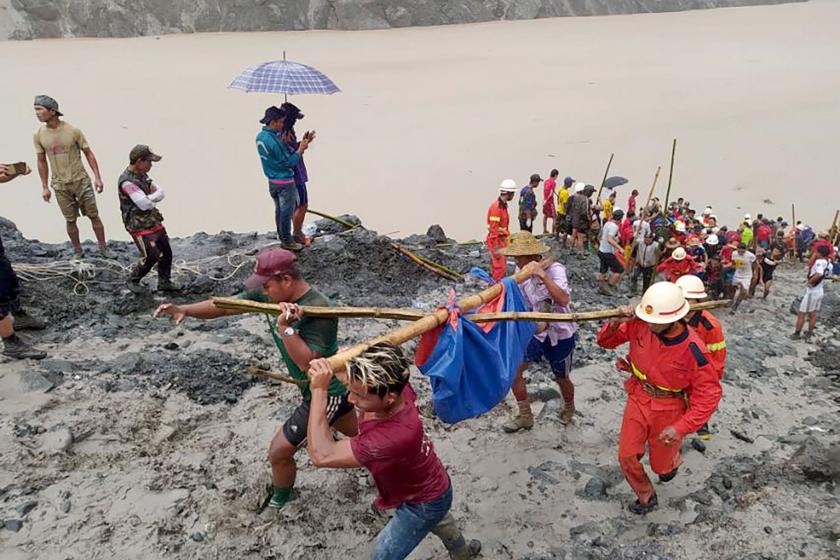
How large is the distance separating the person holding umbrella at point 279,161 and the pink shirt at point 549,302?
3.37 meters

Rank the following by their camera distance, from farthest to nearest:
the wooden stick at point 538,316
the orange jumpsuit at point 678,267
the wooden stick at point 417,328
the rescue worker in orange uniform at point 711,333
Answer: the orange jumpsuit at point 678,267 → the rescue worker in orange uniform at point 711,333 → the wooden stick at point 538,316 → the wooden stick at point 417,328

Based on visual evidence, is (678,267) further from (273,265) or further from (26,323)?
(26,323)

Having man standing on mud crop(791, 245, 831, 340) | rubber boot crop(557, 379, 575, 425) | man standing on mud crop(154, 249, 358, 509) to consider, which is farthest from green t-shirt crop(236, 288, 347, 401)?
man standing on mud crop(791, 245, 831, 340)

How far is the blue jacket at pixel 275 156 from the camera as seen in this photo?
702 cm

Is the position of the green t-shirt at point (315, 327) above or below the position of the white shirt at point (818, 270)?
above

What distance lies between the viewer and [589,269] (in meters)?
10.7

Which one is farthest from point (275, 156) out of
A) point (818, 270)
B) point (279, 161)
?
point (818, 270)

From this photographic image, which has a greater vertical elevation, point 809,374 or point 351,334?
point 351,334

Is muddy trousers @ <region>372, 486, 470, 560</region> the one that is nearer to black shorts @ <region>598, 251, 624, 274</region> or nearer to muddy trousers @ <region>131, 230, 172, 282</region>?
muddy trousers @ <region>131, 230, 172, 282</region>

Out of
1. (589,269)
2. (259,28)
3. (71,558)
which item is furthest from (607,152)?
(259,28)

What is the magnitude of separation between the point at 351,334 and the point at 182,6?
42782 millimetres

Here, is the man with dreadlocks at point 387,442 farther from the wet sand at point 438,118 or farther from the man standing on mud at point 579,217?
the wet sand at point 438,118

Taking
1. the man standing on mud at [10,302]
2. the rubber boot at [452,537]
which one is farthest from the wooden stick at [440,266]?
the rubber boot at [452,537]

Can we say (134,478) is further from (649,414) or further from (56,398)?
(649,414)
